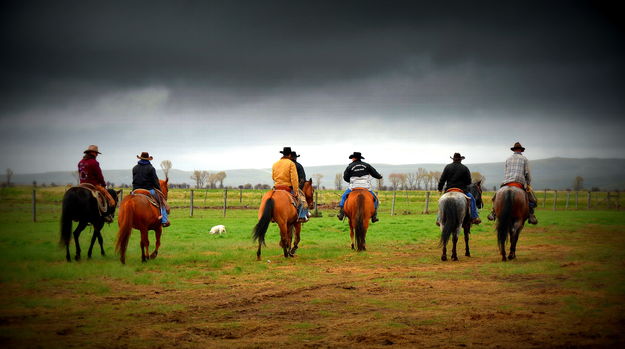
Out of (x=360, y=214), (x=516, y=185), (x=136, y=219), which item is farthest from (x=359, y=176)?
(x=136, y=219)

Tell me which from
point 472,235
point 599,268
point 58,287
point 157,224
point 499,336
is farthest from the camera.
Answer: point 472,235

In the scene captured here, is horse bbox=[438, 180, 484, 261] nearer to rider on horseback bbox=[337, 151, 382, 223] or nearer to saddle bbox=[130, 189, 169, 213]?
rider on horseback bbox=[337, 151, 382, 223]

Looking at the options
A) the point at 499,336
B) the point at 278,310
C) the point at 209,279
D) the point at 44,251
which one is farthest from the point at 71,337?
the point at 44,251

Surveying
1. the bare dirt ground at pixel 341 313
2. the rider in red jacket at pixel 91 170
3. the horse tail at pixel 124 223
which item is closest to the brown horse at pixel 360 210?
the bare dirt ground at pixel 341 313

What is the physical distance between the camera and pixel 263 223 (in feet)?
39.3

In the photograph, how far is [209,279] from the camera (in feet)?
32.5

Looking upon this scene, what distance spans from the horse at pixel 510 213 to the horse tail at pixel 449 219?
1072 millimetres

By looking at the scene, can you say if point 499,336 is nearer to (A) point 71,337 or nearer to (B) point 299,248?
(A) point 71,337

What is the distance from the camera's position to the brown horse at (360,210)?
45.8 feet

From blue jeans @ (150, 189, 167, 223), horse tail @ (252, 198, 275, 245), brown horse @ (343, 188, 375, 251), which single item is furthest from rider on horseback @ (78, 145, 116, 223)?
brown horse @ (343, 188, 375, 251)

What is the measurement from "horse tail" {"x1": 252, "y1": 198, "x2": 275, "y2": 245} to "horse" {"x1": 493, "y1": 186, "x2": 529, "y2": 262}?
19.8 feet

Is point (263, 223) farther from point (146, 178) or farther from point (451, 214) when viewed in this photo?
point (451, 214)

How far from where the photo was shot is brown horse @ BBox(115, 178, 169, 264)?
1118 centimetres

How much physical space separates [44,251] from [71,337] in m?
9.71
